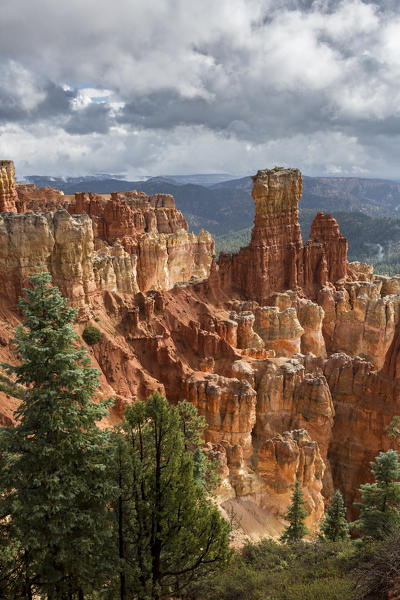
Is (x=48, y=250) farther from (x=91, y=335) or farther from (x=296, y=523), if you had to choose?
(x=296, y=523)

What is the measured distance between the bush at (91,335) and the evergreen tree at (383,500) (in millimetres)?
20624

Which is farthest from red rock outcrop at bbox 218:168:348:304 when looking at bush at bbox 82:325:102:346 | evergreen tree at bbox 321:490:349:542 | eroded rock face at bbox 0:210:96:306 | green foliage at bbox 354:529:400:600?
green foliage at bbox 354:529:400:600

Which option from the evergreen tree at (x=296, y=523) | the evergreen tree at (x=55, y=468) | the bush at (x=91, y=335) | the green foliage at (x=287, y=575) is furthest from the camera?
the bush at (x=91, y=335)

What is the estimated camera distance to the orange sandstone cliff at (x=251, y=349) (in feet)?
104

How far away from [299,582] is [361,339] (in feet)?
151

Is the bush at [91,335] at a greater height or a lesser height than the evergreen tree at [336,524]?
greater

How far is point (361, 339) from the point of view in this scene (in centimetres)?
5975

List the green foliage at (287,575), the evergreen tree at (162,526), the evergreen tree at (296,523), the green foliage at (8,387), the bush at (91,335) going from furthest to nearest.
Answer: the bush at (91,335) < the evergreen tree at (296,523) < the green foliage at (8,387) < the green foliage at (287,575) < the evergreen tree at (162,526)

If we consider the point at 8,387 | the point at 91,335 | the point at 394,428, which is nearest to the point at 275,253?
the point at 394,428

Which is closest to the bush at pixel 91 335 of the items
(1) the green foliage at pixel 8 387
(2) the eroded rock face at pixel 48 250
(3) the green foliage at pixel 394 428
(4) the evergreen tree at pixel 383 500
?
(2) the eroded rock face at pixel 48 250

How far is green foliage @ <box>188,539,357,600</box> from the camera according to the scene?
52.6ft

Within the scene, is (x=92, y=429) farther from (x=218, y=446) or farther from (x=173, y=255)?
(x=173, y=255)

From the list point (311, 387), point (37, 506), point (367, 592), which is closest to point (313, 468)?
point (311, 387)

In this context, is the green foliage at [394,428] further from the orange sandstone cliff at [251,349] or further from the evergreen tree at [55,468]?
the evergreen tree at [55,468]
